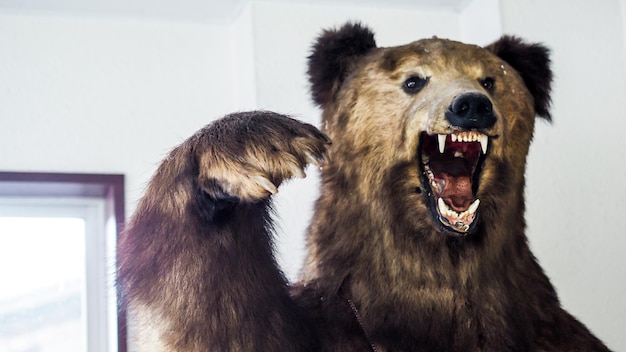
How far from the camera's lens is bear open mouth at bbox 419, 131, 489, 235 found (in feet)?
6.51

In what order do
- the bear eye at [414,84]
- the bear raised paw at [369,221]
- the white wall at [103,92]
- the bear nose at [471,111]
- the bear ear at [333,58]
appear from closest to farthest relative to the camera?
the bear raised paw at [369,221] < the bear nose at [471,111] < the bear eye at [414,84] < the bear ear at [333,58] < the white wall at [103,92]

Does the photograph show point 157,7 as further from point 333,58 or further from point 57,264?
point 333,58

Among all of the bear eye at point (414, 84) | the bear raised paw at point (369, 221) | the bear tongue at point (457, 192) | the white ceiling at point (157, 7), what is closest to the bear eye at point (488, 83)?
the bear raised paw at point (369, 221)

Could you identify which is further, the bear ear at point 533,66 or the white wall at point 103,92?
the white wall at point 103,92

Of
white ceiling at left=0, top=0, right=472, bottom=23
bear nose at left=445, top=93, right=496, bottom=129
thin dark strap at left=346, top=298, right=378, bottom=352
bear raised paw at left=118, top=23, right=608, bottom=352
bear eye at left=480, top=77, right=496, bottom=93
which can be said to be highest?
white ceiling at left=0, top=0, right=472, bottom=23

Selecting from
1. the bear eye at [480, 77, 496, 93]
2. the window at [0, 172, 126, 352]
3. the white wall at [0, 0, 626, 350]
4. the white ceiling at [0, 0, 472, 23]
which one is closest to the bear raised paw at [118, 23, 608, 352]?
the bear eye at [480, 77, 496, 93]

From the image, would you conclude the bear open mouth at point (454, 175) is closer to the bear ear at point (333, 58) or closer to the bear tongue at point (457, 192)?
the bear tongue at point (457, 192)

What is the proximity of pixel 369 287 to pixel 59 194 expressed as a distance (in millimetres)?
1332

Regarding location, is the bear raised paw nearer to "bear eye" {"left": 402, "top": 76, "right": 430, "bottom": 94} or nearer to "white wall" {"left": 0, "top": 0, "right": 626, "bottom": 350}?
"bear eye" {"left": 402, "top": 76, "right": 430, "bottom": 94}

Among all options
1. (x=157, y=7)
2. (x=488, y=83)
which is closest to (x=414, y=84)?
(x=488, y=83)

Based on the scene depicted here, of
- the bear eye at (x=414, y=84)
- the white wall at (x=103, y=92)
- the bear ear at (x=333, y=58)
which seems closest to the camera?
the bear eye at (x=414, y=84)

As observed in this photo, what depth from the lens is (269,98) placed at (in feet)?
9.85

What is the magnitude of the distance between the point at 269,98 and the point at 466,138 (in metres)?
1.08

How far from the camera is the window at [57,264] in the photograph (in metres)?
3.08
